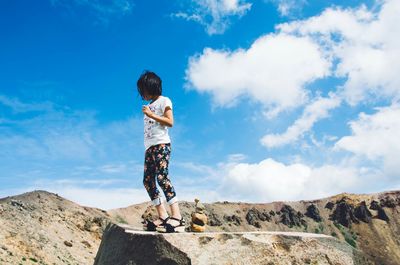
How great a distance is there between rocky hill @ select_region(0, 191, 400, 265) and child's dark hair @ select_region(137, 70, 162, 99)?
5057 mm

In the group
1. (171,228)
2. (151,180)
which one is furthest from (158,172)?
(171,228)

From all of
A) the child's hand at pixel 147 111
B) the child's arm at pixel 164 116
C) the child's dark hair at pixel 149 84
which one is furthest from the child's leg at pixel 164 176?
the child's dark hair at pixel 149 84

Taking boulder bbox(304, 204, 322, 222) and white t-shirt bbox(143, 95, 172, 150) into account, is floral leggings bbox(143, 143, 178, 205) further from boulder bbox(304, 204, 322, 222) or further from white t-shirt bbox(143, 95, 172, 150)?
boulder bbox(304, 204, 322, 222)

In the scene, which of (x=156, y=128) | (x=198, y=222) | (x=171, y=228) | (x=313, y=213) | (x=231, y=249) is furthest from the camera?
(x=313, y=213)

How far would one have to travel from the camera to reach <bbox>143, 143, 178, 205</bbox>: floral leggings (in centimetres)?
802

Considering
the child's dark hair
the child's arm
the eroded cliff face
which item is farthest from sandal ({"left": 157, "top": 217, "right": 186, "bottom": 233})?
the child's dark hair

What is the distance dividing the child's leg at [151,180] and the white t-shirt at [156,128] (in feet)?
0.59

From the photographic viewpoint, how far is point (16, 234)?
31469mm

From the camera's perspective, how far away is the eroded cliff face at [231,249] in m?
7.12

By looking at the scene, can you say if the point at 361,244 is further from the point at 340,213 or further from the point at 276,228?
the point at 276,228

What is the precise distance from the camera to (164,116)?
8.16 m

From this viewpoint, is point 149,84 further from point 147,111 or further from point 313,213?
point 313,213

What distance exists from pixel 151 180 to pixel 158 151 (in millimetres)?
636

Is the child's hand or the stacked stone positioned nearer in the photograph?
the child's hand
